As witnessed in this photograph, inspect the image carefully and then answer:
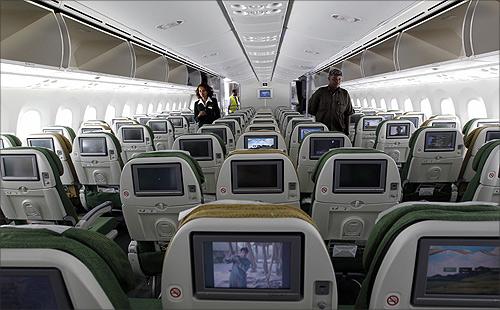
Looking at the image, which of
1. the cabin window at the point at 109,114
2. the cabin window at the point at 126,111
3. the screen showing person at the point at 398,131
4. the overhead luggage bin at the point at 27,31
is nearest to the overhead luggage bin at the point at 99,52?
the overhead luggage bin at the point at 27,31

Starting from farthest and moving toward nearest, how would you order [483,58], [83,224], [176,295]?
[483,58] → [83,224] → [176,295]

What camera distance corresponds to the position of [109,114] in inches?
472

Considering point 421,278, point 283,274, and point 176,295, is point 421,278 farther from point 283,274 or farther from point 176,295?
point 176,295

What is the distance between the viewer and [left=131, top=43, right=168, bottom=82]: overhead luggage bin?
7.98 m

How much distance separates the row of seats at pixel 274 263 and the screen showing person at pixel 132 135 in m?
6.34

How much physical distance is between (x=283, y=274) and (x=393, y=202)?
6.94 ft

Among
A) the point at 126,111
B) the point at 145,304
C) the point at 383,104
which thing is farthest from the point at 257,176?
the point at 383,104

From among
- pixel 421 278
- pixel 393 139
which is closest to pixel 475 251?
pixel 421 278

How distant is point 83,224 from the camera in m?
3.82

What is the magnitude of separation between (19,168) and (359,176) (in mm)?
3287

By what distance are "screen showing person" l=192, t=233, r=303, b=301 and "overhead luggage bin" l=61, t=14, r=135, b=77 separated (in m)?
4.52

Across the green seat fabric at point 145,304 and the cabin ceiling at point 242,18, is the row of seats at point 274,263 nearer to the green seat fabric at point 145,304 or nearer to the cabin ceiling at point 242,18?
the green seat fabric at point 145,304

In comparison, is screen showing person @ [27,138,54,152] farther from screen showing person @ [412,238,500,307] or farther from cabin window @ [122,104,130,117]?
cabin window @ [122,104,130,117]

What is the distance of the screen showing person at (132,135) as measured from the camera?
25.2 ft
